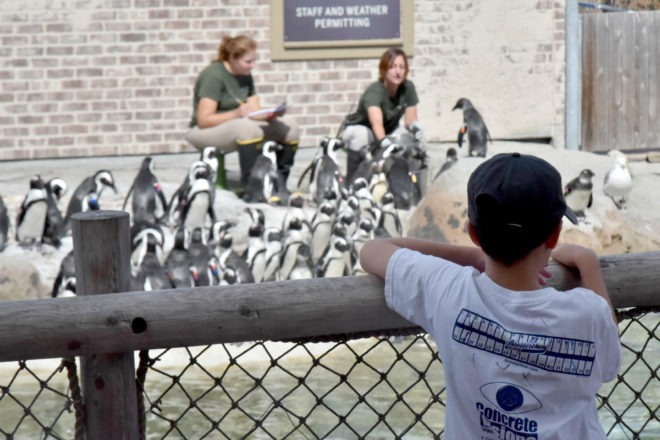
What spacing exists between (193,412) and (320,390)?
2.28 ft

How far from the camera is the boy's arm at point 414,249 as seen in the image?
7.00ft

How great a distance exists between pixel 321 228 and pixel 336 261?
1049 mm

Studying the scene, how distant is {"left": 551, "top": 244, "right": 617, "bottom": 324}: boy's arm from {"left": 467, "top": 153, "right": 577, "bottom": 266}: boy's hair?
0.20 meters

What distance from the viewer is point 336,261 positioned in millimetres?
8852

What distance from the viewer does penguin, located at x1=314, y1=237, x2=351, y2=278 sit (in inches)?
347

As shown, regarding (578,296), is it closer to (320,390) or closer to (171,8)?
(320,390)

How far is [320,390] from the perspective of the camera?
6.49 meters

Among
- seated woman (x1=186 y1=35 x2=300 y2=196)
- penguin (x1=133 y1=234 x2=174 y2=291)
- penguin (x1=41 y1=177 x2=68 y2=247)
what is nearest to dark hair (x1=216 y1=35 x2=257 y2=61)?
seated woman (x1=186 y1=35 x2=300 y2=196)

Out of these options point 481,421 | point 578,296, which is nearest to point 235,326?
point 481,421

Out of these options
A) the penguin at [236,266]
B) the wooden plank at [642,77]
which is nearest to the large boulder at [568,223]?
the penguin at [236,266]

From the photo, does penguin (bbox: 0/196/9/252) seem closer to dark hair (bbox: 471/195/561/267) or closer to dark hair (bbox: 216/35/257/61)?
dark hair (bbox: 216/35/257/61)

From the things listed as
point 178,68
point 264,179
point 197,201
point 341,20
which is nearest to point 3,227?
point 197,201

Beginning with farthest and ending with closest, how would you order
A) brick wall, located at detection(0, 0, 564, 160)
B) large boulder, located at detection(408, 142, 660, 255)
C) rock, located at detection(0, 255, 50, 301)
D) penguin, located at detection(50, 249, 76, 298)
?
brick wall, located at detection(0, 0, 564, 160), large boulder, located at detection(408, 142, 660, 255), rock, located at detection(0, 255, 50, 301), penguin, located at detection(50, 249, 76, 298)

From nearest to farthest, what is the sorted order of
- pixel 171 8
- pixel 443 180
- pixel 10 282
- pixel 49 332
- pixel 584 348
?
pixel 584 348, pixel 49 332, pixel 10 282, pixel 443 180, pixel 171 8
